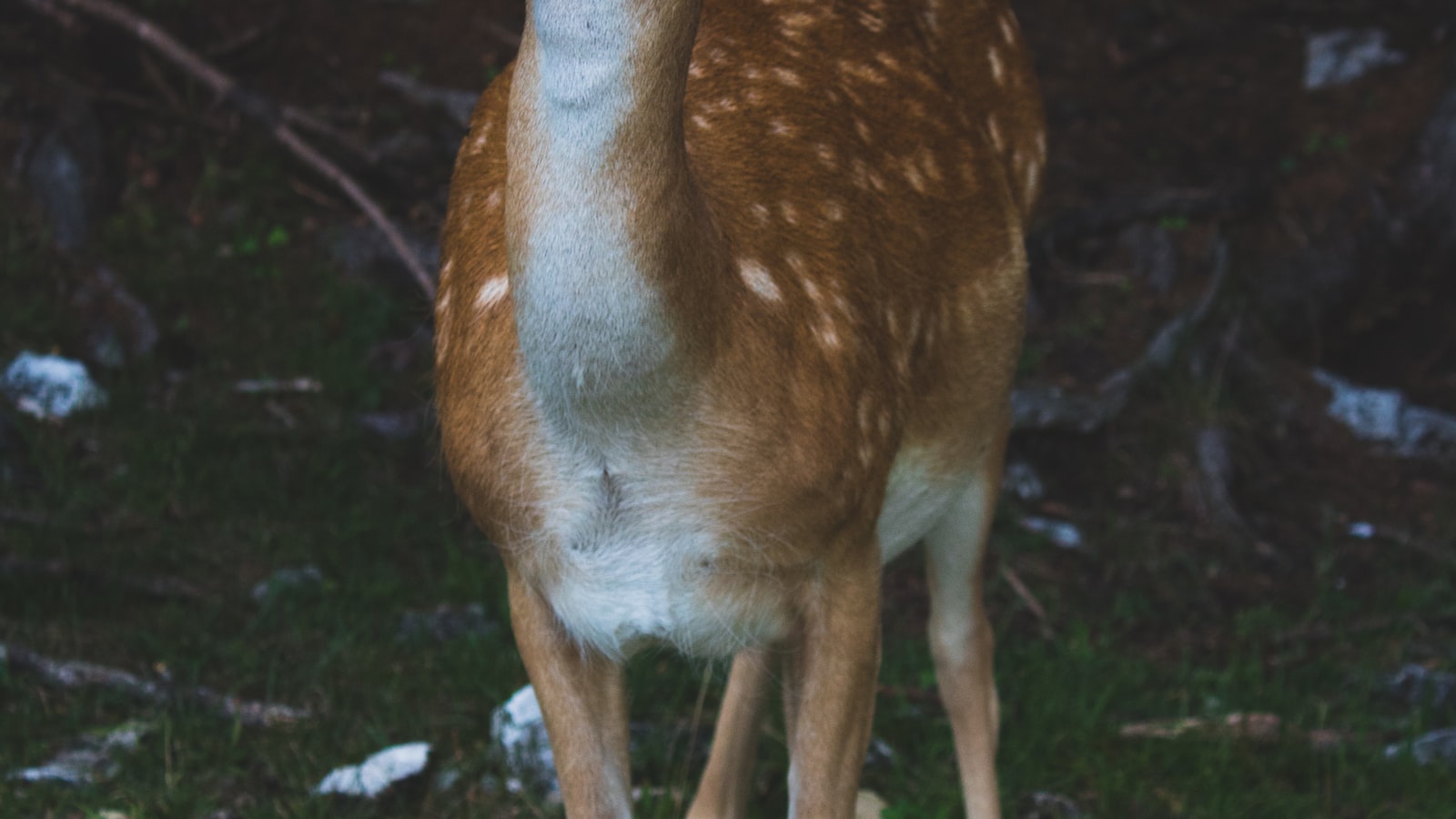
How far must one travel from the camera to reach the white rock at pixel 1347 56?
8.26 meters

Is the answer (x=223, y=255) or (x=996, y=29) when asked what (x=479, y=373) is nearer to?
(x=996, y=29)

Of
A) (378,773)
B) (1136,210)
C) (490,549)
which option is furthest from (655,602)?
(1136,210)

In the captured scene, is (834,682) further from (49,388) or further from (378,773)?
(49,388)

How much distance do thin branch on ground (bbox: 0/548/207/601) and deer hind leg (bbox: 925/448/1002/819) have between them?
2.34 meters

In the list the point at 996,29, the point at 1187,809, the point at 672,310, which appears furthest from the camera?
the point at 1187,809

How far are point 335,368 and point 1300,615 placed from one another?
362 cm

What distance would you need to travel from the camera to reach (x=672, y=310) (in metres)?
2.36

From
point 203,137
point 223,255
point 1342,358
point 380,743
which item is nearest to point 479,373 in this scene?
point 380,743

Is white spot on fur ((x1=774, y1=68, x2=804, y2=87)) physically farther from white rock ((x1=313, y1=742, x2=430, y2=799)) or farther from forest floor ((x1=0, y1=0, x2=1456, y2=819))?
white rock ((x1=313, y1=742, x2=430, y2=799))

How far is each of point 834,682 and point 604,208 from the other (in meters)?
1.01

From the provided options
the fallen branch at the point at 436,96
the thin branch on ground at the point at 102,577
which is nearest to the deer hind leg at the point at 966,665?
the thin branch on ground at the point at 102,577

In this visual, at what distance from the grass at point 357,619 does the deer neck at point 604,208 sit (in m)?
1.96

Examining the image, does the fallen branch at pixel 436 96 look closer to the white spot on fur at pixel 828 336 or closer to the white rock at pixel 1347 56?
the white rock at pixel 1347 56

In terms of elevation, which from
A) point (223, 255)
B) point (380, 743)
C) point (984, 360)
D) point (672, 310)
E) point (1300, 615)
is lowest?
point (1300, 615)
